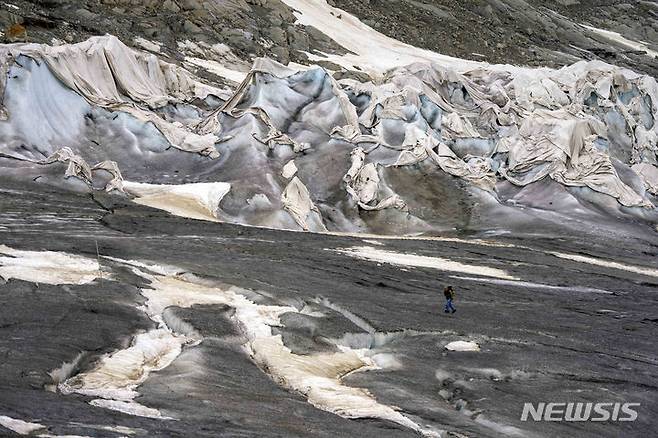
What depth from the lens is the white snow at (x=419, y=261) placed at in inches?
985

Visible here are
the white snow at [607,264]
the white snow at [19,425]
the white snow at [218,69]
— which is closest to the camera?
the white snow at [19,425]

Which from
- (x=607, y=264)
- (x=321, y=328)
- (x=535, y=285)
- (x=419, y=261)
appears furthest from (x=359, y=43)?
(x=321, y=328)

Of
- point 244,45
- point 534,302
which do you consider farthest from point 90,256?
point 244,45

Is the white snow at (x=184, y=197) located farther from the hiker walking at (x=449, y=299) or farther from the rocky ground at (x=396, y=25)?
the rocky ground at (x=396, y=25)

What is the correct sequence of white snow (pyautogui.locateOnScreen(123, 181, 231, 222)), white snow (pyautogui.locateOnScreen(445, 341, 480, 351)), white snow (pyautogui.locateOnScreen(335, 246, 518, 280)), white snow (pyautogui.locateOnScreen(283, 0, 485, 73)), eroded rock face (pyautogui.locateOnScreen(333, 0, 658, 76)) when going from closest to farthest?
1. white snow (pyautogui.locateOnScreen(445, 341, 480, 351))
2. white snow (pyautogui.locateOnScreen(335, 246, 518, 280))
3. white snow (pyautogui.locateOnScreen(123, 181, 231, 222))
4. white snow (pyautogui.locateOnScreen(283, 0, 485, 73))
5. eroded rock face (pyautogui.locateOnScreen(333, 0, 658, 76))

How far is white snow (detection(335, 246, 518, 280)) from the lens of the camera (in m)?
25.0

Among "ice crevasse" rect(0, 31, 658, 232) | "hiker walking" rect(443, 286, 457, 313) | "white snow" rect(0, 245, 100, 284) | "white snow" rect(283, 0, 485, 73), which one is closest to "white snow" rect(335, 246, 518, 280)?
"hiker walking" rect(443, 286, 457, 313)

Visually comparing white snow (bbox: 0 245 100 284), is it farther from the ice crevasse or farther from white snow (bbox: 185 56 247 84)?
white snow (bbox: 185 56 247 84)

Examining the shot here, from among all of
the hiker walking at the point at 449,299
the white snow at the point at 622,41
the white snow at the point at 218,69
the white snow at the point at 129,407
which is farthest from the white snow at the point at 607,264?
the white snow at the point at 622,41

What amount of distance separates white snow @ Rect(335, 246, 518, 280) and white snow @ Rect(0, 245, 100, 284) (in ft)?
25.4

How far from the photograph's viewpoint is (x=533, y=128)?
160ft

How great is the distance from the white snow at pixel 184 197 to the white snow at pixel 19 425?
19190 millimetres

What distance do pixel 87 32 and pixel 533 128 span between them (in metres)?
26.6

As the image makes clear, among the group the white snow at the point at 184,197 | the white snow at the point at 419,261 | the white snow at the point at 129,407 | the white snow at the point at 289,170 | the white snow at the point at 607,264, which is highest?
the white snow at the point at 129,407
